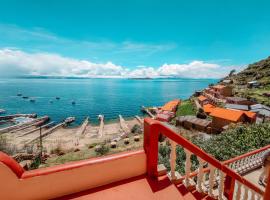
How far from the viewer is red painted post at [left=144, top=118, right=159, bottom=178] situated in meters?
2.43

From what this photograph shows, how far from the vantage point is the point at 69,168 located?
225 centimetres

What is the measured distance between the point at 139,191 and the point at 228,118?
78.6 ft

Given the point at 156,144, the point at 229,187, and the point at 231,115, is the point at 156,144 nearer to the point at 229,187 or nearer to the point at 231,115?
the point at 229,187

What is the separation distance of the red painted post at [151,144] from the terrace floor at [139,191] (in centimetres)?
16

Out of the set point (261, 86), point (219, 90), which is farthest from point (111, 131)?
point (261, 86)

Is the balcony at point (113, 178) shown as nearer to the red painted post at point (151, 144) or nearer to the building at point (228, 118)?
the red painted post at point (151, 144)

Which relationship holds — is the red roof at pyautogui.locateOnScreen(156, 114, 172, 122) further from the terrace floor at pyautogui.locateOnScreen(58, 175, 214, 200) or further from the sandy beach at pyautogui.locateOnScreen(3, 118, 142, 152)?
the terrace floor at pyautogui.locateOnScreen(58, 175, 214, 200)

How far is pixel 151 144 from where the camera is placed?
2.54 meters

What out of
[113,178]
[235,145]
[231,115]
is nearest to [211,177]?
[113,178]

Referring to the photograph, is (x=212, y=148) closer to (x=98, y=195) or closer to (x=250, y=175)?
(x=250, y=175)

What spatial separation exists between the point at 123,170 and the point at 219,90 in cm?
4824

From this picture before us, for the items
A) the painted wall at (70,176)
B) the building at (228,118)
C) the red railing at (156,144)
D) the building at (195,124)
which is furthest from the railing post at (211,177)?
the building at (195,124)

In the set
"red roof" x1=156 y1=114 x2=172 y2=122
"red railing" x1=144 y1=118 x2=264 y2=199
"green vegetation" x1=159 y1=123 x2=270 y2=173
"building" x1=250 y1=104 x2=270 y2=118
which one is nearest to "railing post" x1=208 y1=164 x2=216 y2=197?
"red railing" x1=144 y1=118 x2=264 y2=199

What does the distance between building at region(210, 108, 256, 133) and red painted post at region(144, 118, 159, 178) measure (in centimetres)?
2336
